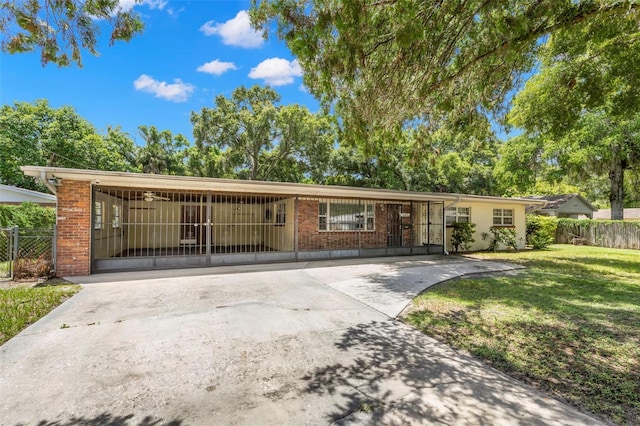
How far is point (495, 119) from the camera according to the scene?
6.70 m

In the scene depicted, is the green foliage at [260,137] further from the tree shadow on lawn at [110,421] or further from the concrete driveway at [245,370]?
the tree shadow on lawn at [110,421]

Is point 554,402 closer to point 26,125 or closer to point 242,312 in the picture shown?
point 242,312

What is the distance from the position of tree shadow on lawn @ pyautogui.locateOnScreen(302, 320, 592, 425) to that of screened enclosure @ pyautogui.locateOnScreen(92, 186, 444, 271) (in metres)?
6.79

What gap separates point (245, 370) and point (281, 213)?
10.1 metres

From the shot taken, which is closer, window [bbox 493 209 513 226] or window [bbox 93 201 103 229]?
window [bbox 93 201 103 229]

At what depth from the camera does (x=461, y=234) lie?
41.5 ft

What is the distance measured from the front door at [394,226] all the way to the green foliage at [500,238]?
4273 mm

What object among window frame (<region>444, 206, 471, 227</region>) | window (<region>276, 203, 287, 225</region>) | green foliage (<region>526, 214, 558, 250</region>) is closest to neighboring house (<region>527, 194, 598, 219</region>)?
green foliage (<region>526, 214, 558, 250</region>)

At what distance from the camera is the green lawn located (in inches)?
105

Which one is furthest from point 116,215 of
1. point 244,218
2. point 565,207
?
point 565,207

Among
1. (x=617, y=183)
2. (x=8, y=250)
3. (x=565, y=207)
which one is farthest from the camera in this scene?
(x=565, y=207)

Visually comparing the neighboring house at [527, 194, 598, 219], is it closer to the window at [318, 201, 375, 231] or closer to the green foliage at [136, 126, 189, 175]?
the window at [318, 201, 375, 231]

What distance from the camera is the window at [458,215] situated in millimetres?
13250

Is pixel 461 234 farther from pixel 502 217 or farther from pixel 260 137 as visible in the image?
pixel 260 137
